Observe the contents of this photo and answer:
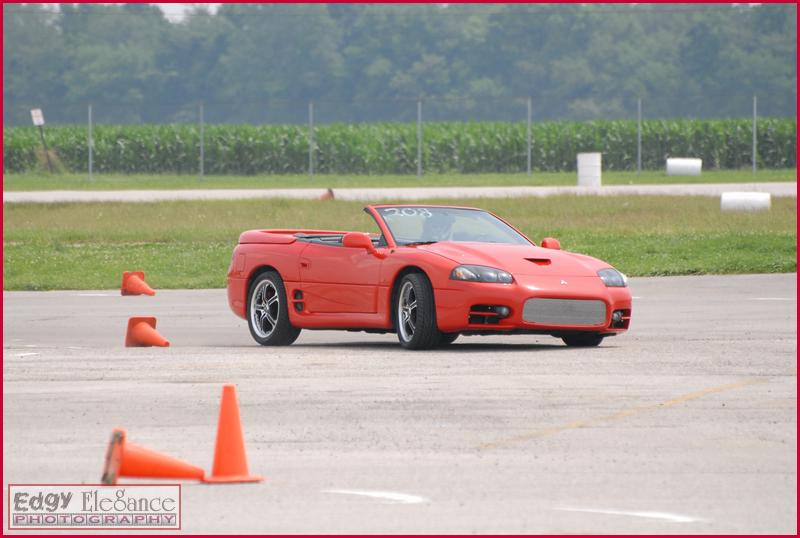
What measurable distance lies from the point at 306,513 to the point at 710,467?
2142 mm

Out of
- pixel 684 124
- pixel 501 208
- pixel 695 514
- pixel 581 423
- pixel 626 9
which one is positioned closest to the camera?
pixel 695 514

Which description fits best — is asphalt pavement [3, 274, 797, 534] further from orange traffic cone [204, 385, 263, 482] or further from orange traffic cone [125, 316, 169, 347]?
orange traffic cone [125, 316, 169, 347]

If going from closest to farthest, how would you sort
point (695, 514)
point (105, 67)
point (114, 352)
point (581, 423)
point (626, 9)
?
point (695, 514) < point (581, 423) < point (114, 352) < point (105, 67) < point (626, 9)

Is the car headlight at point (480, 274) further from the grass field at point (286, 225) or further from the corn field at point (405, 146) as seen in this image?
the corn field at point (405, 146)

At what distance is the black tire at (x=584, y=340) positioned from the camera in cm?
1402

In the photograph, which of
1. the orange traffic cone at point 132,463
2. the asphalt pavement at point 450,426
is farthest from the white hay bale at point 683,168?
the orange traffic cone at point 132,463

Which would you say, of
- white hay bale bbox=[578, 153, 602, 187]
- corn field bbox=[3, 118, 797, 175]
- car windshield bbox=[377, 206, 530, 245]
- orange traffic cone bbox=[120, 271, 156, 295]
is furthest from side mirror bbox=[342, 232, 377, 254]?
corn field bbox=[3, 118, 797, 175]

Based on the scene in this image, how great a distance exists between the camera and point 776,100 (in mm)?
75188

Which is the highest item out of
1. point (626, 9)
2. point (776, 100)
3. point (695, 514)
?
point (626, 9)

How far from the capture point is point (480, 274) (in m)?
13.3

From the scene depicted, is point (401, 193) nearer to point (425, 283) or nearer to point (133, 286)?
point (133, 286)

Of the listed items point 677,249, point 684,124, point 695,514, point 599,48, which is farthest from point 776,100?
point 695,514

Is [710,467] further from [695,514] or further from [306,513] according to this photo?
[306,513]

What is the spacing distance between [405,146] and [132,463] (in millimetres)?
53043
